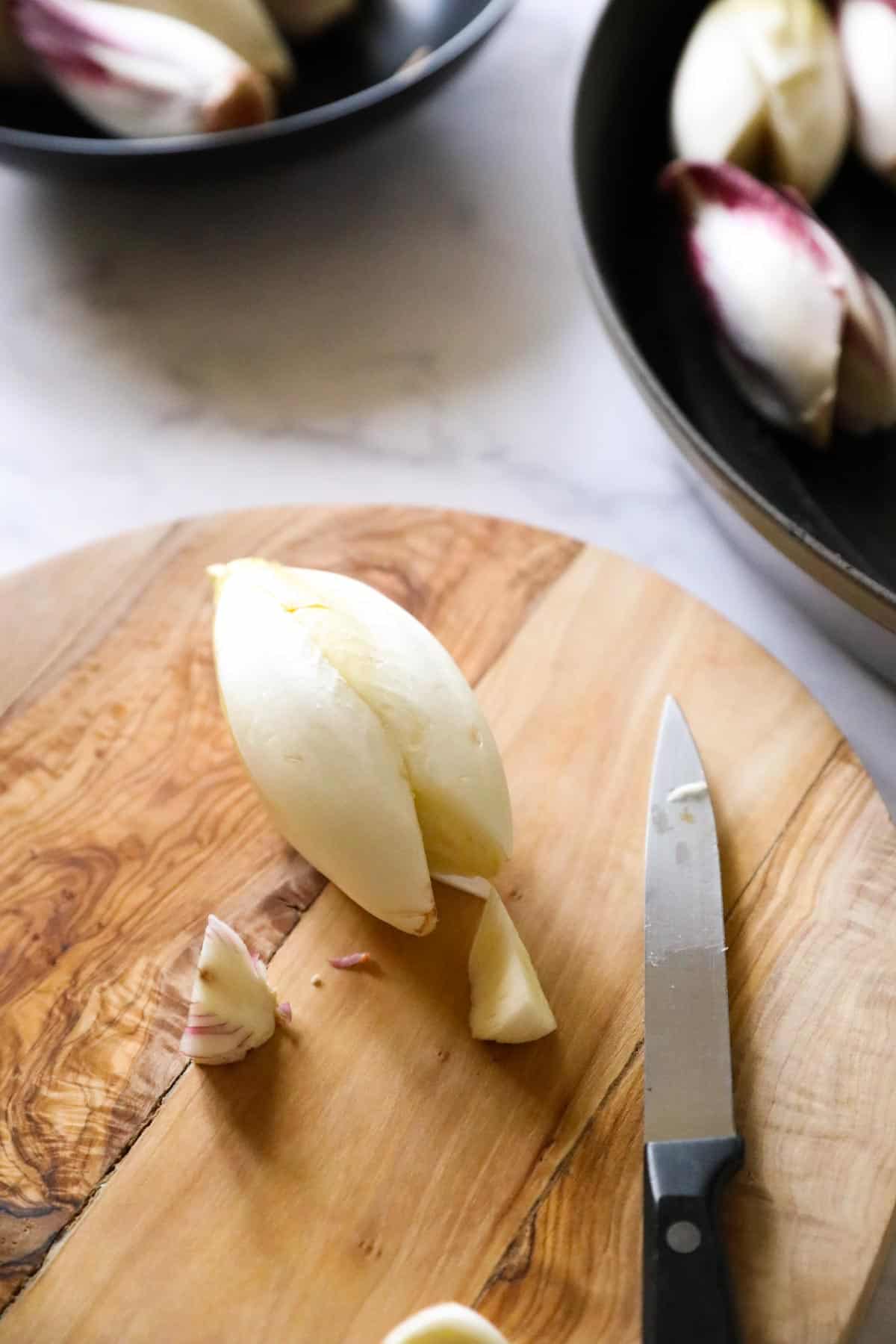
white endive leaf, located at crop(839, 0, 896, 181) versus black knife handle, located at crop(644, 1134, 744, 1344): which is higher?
white endive leaf, located at crop(839, 0, 896, 181)

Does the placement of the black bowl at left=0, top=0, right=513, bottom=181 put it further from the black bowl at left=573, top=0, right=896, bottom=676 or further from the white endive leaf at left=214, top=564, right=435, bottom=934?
the white endive leaf at left=214, top=564, right=435, bottom=934

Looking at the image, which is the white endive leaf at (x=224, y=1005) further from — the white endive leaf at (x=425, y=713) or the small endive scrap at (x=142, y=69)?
the small endive scrap at (x=142, y=69)

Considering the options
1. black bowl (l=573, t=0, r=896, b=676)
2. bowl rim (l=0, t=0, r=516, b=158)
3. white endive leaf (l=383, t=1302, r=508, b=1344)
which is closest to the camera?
white endive leaf (l=383, t=1302, r=508, b=1344)

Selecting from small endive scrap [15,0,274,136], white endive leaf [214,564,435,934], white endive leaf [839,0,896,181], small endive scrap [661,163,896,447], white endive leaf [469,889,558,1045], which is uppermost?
small endive scrap [15,0,274,136]

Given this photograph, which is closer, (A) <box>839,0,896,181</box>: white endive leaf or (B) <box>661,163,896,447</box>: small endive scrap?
(B) <box>661,163,896,447</box>: small endive scrap

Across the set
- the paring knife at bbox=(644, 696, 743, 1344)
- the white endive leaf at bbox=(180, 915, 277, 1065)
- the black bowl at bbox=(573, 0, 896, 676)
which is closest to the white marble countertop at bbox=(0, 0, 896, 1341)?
the black bowl at bbox=(573, 0, 896, 676)

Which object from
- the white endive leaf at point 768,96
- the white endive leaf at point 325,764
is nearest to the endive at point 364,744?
the white endive leaf at point 325,764
